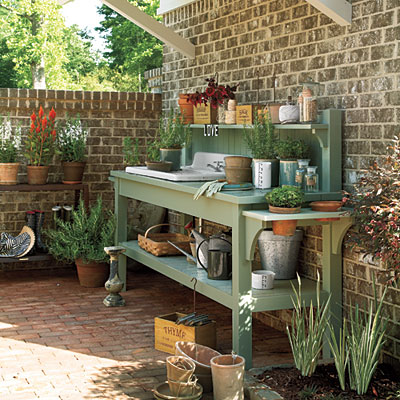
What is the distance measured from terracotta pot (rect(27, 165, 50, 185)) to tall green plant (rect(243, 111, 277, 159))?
2893 mm

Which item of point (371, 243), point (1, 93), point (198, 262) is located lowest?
point (198, 262)

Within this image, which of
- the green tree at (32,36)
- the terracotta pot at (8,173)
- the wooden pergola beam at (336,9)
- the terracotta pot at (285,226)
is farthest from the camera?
the green tree at (32,36)

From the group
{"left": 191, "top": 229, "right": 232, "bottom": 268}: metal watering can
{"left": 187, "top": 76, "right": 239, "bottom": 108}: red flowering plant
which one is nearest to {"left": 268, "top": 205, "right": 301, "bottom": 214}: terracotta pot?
{"left": 191, "top": 229, "right": 232, "bottom": 268}: metal watering can

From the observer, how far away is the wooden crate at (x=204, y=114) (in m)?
6.22

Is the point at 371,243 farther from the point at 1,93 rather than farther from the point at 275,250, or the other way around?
the point at 1,93

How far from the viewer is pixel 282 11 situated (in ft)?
18.3

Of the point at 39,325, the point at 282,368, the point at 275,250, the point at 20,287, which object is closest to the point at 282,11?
the point at 275,250

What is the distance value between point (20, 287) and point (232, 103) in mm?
2999

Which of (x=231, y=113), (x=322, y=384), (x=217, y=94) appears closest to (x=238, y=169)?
(x=231, y=113)

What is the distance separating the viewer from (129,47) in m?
24.6

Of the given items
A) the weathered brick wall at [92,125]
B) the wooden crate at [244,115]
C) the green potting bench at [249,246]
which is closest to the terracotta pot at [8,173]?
the weathered brick wall at [92,125]

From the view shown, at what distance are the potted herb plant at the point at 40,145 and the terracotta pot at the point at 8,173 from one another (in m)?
0.17

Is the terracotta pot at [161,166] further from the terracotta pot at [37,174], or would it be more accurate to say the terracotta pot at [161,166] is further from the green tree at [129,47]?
the green tree at [129,47]

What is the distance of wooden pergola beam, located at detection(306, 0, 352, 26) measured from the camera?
15.1ft
